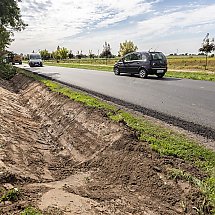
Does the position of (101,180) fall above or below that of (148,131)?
below

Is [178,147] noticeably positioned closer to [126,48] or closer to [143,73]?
[143,73]

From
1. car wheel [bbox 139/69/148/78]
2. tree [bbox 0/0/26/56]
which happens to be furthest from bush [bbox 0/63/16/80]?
car wheel [bbox 139/69/148/78]

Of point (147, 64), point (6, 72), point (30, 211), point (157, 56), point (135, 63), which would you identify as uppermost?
point (157, 56)

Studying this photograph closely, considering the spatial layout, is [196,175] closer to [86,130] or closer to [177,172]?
[177,172]

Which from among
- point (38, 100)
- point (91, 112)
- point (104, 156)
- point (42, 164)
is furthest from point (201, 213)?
point (38, 100)

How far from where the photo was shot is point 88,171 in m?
5.08

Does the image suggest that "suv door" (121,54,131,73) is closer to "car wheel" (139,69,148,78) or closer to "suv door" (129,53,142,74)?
"suv door" (129,53,142,74)

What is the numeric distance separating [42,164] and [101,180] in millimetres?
1623

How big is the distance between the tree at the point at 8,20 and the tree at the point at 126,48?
2464 centimetres

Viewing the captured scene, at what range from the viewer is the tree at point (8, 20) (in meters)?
22.9

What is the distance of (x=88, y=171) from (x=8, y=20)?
77.0ft

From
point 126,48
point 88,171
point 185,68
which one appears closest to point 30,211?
point 88,171

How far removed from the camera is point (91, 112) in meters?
7.80

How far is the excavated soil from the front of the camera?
3.42m
